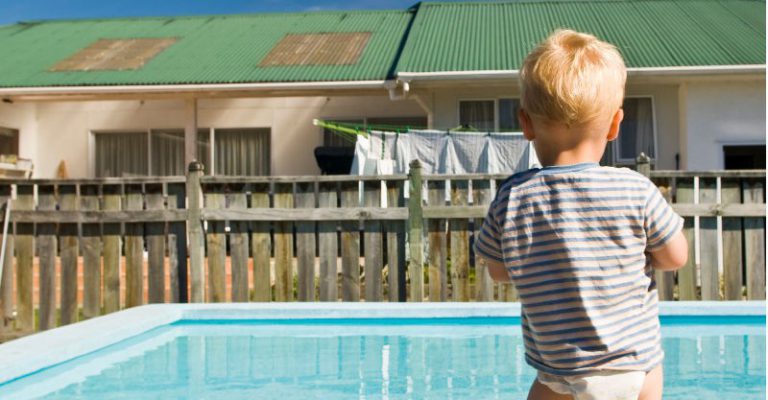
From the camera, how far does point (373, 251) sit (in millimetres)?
7082

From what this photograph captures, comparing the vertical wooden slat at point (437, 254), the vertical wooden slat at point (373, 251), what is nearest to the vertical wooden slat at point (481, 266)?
the vertical wooden slat at point (437, 254)

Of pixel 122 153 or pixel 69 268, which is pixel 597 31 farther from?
pixel 69 268

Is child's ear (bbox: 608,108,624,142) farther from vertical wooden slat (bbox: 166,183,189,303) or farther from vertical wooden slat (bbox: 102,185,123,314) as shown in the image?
vertical wooden slat (bbox: 102,185,123,314)

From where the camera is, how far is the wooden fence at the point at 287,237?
700 centimetres

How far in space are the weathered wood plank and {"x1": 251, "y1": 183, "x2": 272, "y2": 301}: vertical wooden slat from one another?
8 centimetres

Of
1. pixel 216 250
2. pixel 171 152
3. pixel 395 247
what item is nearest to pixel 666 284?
pixel 395 247

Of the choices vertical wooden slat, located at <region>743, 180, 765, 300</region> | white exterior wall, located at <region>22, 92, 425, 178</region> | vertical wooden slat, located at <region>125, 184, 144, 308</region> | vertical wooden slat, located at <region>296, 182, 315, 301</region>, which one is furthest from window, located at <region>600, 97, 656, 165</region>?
vertical wooden slat, located at <region>125, 184, 144, 308</region>

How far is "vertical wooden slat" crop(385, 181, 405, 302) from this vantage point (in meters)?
7.11

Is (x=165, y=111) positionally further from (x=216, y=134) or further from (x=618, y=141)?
(x=618, y=141)

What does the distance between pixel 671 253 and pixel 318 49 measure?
13.3m

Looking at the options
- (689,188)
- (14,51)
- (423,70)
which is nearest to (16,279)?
(689,188)

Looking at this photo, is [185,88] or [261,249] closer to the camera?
[261,249]

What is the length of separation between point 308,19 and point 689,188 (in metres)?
12.3

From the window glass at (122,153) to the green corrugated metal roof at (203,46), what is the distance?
6.41 ft
